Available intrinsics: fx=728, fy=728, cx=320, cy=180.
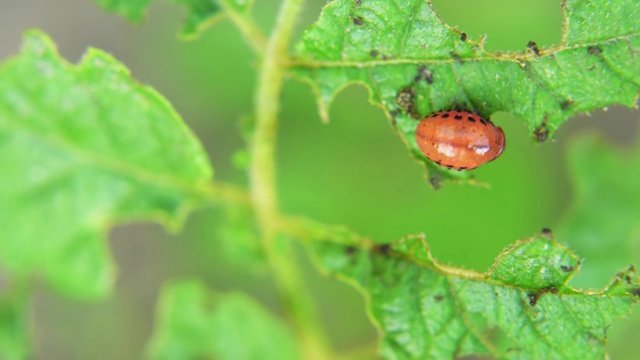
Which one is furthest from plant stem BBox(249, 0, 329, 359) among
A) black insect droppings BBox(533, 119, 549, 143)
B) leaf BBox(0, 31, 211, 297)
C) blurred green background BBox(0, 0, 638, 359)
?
blurred green background BBox(0, 0, 638, 359)

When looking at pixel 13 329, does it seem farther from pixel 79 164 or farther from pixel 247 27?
pixel 247 27

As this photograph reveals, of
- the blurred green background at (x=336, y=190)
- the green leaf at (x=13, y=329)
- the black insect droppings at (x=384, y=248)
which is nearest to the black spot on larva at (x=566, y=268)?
the black insect droppings at (x=384, y=248)

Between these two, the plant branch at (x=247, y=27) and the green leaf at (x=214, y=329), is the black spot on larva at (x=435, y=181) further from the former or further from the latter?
the green leaf at (x=214, y=329)

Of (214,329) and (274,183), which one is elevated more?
(274,183)

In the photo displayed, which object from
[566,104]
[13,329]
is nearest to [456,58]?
[566,104]

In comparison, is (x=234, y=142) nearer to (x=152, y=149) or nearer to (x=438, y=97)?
(x=152, y=149)

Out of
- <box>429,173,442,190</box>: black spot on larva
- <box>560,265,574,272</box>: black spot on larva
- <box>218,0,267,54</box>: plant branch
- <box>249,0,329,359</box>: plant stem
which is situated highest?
<box>218,0,267,54</box>: plant branch

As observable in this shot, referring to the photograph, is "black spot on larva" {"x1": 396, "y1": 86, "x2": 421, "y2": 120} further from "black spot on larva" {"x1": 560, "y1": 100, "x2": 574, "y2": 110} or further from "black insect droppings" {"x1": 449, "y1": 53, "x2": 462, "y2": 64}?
"black spot on larva" {"x1": 560, "y1": 100, "x2": 574, "y2": 110}
